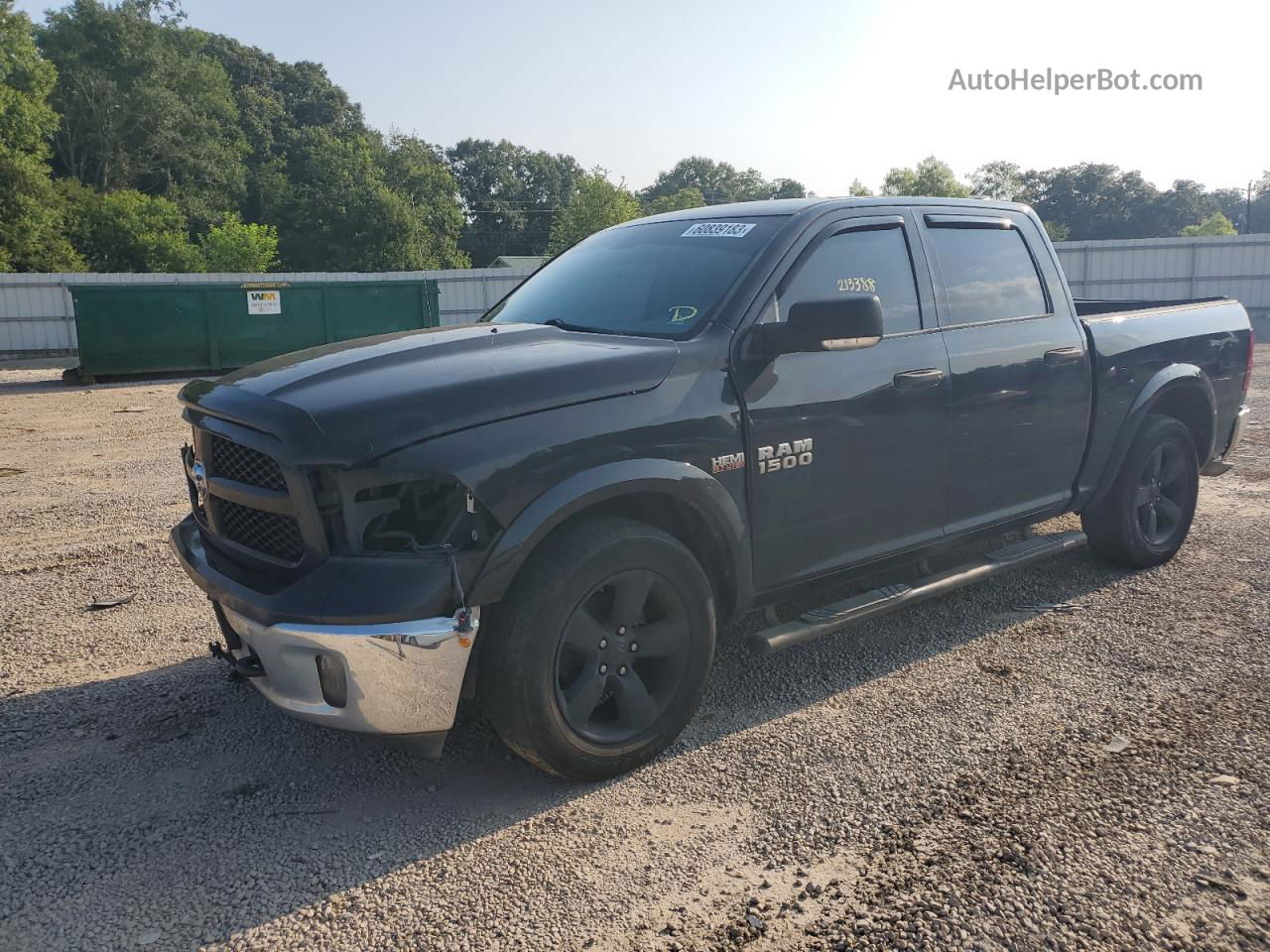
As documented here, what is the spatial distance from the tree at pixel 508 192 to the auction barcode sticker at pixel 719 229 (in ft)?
299

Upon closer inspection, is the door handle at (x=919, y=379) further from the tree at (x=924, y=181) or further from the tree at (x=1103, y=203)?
the tree at (x=1103, y=203)

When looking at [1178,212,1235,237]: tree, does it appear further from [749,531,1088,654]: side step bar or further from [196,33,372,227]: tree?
[749,531,1088,654]: side step bar

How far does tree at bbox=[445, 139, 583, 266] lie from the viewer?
310 ft

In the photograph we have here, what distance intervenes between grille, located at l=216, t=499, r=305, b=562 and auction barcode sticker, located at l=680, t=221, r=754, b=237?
2059mm

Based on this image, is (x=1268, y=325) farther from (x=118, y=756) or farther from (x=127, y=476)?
(x=118, y=756)

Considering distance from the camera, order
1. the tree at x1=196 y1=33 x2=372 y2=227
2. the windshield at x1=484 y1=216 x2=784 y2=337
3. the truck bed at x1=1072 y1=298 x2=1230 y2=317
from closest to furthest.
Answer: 1. the windshield at x1=484 y1=216 x2=784 y2=337
2. the truck bed at x1=1072 y1=298 x2=1230 y2=317
3. the tree at x1=196 y1=33 x2=372 y2=227

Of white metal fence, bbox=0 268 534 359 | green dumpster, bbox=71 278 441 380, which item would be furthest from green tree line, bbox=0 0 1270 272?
green dumpster, bbox=71 278 441 380

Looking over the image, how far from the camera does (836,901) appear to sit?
101 inches

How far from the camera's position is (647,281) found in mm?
3879

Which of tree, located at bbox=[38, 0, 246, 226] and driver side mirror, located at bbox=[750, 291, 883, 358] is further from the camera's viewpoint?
tree, located at bbox=[38, 0, 246, 226]

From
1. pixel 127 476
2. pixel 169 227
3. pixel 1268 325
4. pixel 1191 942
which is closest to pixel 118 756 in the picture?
pixel 1191 942

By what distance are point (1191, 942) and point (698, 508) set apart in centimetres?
180

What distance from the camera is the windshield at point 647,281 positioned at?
362cm

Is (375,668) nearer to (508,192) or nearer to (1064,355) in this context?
(1064,355)
